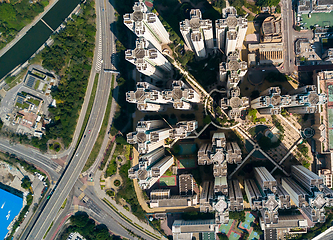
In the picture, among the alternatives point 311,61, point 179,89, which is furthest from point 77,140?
point 311,61

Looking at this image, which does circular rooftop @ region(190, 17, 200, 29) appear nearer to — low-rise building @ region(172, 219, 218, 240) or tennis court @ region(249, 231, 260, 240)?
low-rise building @ region(172, 219, 218, 240)

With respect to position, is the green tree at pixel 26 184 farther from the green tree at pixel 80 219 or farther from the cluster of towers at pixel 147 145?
the cluster of towers at pixel 147 145

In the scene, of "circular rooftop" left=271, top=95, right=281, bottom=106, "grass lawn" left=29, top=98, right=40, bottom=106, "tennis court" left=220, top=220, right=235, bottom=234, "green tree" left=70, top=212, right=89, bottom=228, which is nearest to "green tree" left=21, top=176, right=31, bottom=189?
"green tree" left=70, top=212, right=89, bottom=228

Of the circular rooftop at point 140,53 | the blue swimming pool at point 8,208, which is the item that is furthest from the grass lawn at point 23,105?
the circular rooftop at point 140,53

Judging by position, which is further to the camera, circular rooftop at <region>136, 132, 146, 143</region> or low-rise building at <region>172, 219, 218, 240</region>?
low-rise building at <region>172, 219, 218, 240</region>

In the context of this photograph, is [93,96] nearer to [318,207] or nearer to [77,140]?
[77,140]
